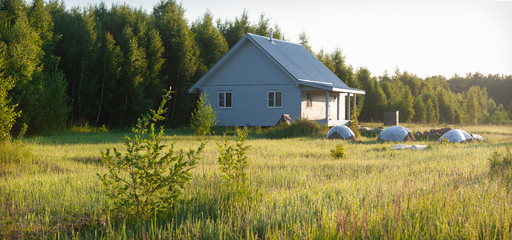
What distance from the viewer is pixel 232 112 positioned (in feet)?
88.5

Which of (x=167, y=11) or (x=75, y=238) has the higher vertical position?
(x=167, y=11)

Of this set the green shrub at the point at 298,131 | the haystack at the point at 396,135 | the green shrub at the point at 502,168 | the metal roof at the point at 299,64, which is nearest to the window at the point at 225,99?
the metal roof at the point at 299,64

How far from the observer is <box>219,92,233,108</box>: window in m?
27.3

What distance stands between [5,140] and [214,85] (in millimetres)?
18014

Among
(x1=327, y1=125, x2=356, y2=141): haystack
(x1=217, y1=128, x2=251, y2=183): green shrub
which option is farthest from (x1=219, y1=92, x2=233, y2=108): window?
(x1=217, y1=128, x2=251, y2=183): green shrub

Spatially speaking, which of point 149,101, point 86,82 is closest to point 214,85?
point 149,101

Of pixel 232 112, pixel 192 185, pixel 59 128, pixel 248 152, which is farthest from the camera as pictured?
pixel 232 112

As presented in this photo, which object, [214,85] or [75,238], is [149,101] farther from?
[75,238]

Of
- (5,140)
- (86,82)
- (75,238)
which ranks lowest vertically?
(75,238)

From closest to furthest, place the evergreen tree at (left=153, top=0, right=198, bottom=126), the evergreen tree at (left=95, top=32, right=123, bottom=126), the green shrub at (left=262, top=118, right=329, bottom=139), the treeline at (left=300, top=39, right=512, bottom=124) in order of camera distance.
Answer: the green shrub at (left=262, top=118, right=329, bottom=139)
the evergreen tree at (left=95, top=32, right=123, bottom=126)
the evergreen tree at (left=153, top=0, right=198, bottom=126)
the treeline at (left=300, top=39, right=512, bottom=124)

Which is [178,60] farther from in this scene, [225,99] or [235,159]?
[235,159]

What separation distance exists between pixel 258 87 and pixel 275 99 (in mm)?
1271

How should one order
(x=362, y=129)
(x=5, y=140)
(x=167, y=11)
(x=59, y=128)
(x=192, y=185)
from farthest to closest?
(x=167, y=11) → (x=362, y=129) → (x=59, y=128) → (x=5, y=140) → (x=192, y=185)

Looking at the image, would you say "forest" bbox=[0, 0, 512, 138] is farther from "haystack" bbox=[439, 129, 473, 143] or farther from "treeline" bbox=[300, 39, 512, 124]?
"haystack" bbox=[439, 129, 473, 143]
